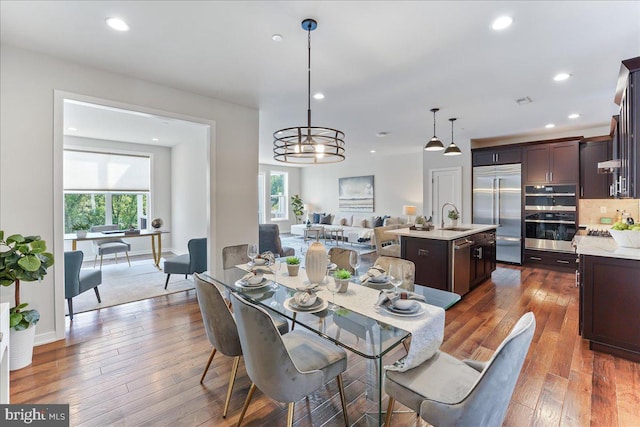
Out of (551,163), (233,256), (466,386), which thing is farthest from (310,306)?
(551,163)

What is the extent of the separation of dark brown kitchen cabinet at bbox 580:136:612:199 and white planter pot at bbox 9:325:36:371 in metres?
7.88

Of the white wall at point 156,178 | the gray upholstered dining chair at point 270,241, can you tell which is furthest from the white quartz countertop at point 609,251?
the white wall at point 156,178

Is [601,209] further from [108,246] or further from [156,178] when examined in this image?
[156,178]

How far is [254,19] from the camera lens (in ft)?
7.40

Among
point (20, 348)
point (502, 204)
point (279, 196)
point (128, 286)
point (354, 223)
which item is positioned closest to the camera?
point (20, 348)

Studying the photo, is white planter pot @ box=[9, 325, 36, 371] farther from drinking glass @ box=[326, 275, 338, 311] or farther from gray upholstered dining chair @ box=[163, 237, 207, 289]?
drinking glass @ box=[326, 275, 338, 311]

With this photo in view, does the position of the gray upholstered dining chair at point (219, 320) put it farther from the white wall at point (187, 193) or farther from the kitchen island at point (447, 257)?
the white wall at point (187, 193)

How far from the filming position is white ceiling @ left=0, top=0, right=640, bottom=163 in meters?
2.14

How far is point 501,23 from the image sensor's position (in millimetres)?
2295

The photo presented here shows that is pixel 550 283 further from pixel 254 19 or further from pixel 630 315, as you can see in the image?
pixel 254 19

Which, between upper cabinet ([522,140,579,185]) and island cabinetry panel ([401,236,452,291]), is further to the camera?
upper cabinet ([522,140,579,185])

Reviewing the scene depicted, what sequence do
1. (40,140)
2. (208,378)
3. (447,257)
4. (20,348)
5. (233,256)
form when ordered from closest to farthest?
(208,378), (20,348), (40,140), (233,256), (447,257)

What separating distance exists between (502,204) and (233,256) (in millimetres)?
5610

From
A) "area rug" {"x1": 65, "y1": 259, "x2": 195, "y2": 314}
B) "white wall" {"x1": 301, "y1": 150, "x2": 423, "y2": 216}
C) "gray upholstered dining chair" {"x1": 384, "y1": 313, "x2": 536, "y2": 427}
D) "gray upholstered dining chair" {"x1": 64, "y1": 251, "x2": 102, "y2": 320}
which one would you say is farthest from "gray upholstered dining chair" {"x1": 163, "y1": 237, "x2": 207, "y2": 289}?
"white wall" {"x1": 301, "y1": 150, "x2": 423, "y2": 216}
